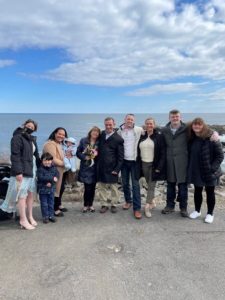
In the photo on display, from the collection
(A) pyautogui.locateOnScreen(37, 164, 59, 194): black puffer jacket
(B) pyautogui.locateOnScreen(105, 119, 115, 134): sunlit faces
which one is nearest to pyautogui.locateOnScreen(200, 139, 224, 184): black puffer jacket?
(B) pyautogui.locateOnScreen(105, 119, 115, 134): sunlit faces

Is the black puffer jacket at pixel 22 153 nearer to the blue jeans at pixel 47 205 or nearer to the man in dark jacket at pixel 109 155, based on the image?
the blue jeans at pixel 47 205

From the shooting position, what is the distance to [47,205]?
600 centimetres

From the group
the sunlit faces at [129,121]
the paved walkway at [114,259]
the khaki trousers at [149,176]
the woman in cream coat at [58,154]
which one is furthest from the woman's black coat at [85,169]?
the khaki trousers at [149,176]

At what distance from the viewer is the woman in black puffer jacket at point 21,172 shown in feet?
18.1

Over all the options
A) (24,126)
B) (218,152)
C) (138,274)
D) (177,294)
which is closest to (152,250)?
(138,274)

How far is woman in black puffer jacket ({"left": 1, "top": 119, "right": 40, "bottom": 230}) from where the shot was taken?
551cm

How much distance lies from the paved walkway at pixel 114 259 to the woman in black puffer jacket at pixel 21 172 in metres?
0.37

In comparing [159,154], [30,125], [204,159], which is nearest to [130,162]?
[159,154]

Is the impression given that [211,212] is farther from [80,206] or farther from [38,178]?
[38,178]

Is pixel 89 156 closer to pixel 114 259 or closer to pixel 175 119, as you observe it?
pixel 175 119

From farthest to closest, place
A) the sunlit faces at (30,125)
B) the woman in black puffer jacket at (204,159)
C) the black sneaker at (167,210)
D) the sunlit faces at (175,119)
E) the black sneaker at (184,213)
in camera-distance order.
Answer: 1. the black sneaker at (167,210)
2. the black sneaker at (184,213)
3. the sunlit faces at (175,119)
4. the woman in black puffer jacket at (204,159)
5. the sunlit faces at (30,125)

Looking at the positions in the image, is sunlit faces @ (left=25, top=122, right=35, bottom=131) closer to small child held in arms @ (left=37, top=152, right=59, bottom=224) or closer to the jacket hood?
the jacket hood

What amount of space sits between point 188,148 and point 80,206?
275 centimetres

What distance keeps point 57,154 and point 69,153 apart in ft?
0.89
